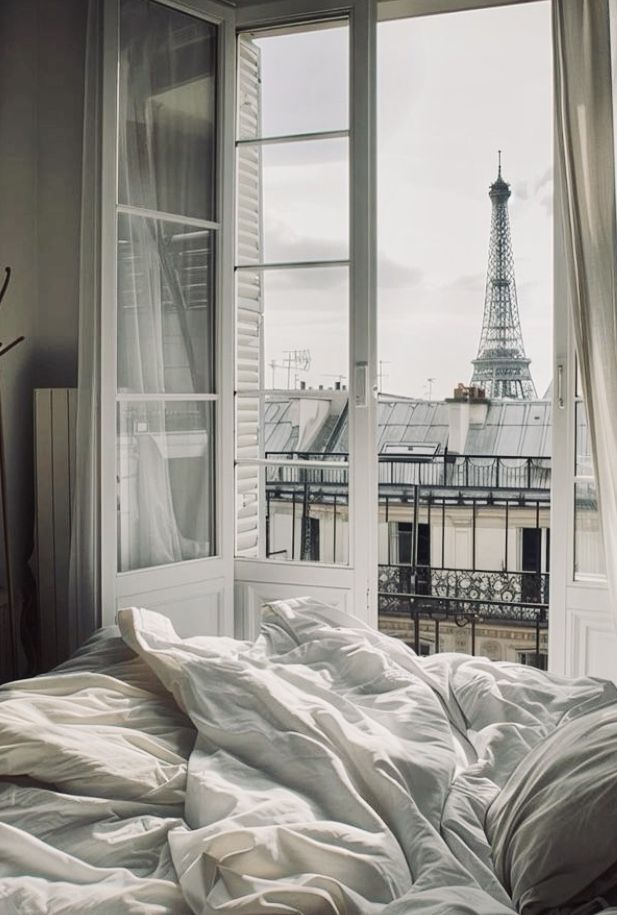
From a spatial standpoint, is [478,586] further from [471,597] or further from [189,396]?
[189,396]

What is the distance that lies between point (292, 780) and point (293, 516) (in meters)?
2.28

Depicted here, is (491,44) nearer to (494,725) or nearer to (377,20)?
(377,20)

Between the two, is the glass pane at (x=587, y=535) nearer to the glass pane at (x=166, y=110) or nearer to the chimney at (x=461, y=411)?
the glass pane at (x=166, y=110)

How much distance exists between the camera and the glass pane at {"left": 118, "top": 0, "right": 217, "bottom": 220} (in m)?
3.50

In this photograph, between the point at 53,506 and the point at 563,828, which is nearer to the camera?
the point at 563,828

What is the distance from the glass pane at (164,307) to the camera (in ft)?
11.5

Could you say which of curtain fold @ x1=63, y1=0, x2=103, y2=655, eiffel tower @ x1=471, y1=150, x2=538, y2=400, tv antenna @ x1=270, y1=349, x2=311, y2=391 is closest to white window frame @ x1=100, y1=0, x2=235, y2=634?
curtain fold @ x1=63, y1=0, x2=103, y2=655

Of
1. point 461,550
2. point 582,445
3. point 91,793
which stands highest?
point 582,445

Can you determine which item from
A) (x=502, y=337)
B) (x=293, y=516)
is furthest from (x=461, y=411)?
(x=293, y=516)

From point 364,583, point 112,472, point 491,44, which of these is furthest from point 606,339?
point 491,44

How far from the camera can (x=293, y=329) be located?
12.1ft

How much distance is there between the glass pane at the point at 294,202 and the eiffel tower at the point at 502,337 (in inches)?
245

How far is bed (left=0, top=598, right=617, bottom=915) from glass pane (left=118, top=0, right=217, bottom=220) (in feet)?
6.21

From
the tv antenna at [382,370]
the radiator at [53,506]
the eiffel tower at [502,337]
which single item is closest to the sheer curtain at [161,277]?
the radiator at [53,506]
